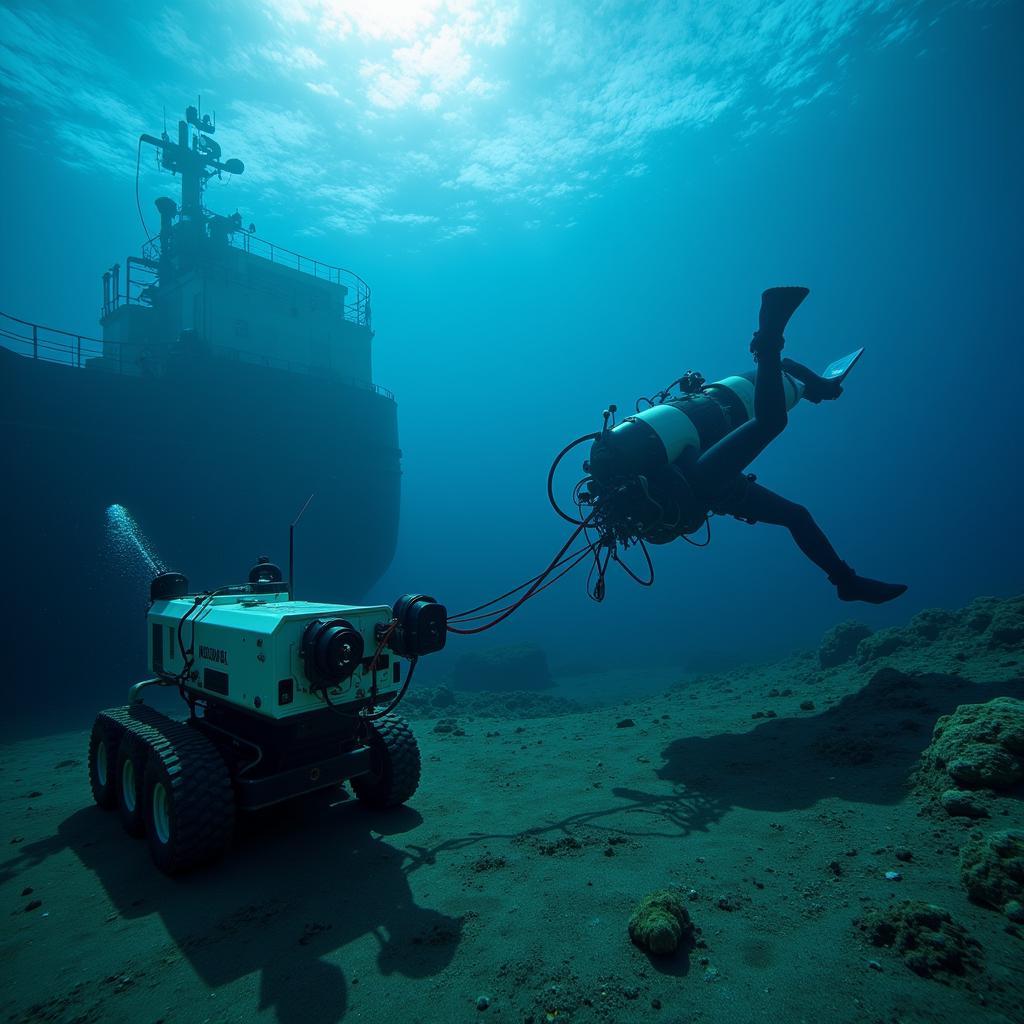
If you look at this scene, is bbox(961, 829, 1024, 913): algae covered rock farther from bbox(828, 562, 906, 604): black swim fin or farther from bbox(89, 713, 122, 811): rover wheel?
bbox(89, 713, 122, 811): rover wheel

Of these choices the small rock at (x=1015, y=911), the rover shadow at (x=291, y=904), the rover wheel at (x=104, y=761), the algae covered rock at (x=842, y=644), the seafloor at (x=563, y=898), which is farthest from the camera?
the algae covered rock at (x=842, y=644)

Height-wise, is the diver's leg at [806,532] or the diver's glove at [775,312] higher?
the diver's glove at [775,312]

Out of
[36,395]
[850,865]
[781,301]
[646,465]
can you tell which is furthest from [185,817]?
[36,395]

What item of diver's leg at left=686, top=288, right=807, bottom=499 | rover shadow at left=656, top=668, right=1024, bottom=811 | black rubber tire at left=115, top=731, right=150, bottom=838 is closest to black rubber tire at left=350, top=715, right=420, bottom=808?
black rubber tire at left=115, top=731, right=150, bottom=838

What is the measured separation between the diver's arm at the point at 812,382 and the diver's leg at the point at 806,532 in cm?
202

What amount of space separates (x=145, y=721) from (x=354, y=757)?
2.40m

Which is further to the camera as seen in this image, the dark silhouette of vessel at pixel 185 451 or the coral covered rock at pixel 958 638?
the dark silhouette of vessel at pixel 185 451

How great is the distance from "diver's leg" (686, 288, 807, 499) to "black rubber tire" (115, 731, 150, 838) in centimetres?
698

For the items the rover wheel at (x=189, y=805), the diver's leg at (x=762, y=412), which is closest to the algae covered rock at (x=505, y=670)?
the diver's leg at (x=762, y=412)

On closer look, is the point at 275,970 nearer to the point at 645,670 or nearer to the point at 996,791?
the point at 996,791

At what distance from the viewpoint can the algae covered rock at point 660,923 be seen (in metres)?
2.89

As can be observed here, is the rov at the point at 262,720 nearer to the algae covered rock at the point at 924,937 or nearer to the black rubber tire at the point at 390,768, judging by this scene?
the black rubber tire at the point at 390,768

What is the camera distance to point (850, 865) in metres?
3.61

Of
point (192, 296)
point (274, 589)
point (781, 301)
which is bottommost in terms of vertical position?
point (274, 589)
